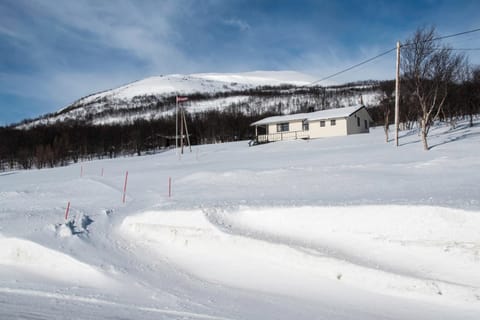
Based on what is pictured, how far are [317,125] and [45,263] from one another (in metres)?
40.8

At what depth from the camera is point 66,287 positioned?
21.1 ft

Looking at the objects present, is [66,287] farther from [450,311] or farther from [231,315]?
[450,311]

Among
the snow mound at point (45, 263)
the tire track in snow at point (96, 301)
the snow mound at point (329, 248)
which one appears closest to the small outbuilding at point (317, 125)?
A: the snow mound at point (329, 248)

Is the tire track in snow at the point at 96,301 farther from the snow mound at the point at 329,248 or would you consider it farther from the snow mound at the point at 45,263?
the snow mound at the point at 329,248

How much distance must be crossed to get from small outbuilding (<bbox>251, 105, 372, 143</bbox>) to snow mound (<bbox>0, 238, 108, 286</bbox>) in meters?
40.1

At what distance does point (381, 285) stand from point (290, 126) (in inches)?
1641

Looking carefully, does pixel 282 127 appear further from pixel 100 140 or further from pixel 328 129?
pixel 100 140

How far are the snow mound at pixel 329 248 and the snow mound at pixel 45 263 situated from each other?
189 centimetres

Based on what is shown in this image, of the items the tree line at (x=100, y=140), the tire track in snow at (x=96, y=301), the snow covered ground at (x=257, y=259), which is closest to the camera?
the tire track in snow at (x=96, y=301)

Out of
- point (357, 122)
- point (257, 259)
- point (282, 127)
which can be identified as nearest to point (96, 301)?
point (257, 259)

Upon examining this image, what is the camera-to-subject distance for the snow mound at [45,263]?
7.05 metres

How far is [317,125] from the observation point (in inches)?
1764

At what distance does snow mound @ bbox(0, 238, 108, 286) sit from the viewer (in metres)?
7.05

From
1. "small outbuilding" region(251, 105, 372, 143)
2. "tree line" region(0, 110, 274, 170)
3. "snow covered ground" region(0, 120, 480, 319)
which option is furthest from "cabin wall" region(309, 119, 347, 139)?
"tree line" region(0, 110, 274, 170)
